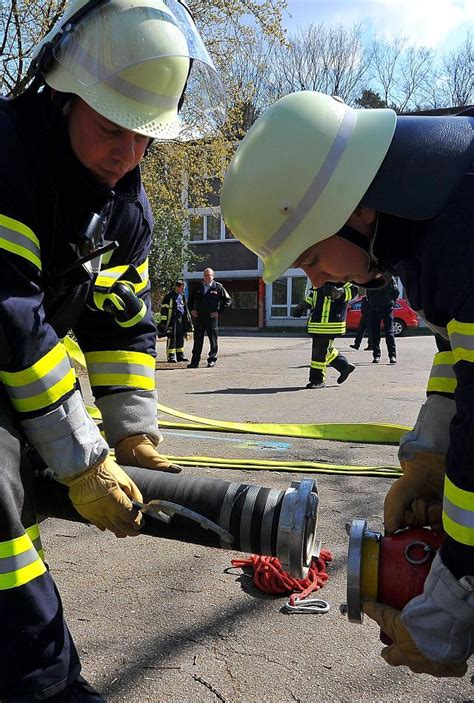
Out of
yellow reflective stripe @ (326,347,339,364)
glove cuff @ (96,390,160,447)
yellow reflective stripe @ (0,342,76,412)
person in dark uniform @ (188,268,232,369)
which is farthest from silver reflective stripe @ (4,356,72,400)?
person in dark uniform @ (188,268,232,369)

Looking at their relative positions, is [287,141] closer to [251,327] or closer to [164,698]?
[164,698]

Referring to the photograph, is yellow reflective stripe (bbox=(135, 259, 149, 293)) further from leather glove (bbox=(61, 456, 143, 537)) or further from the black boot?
the black boot

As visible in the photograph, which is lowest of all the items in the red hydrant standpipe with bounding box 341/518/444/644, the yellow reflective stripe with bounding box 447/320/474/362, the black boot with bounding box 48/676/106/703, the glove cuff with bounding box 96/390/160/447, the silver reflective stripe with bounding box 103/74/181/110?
the black boot with bounding box 48/676/106/703

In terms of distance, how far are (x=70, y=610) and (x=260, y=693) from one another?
2.70 feet

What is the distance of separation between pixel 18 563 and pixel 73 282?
0.86 metres

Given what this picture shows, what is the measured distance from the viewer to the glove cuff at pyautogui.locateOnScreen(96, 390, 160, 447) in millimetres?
2285

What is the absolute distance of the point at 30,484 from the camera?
1.72m

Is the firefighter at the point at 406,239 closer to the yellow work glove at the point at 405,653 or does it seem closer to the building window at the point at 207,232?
the yellow work glove at the point at 405,653

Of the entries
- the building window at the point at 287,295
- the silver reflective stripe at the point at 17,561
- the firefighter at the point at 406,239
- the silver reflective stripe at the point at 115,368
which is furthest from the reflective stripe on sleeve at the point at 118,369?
the building window at the point at 287,295

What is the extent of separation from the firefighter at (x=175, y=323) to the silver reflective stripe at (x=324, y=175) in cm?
1007

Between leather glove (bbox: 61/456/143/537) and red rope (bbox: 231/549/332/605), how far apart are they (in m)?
0.72

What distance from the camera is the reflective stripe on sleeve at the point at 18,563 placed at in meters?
1.54

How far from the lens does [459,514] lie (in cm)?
136

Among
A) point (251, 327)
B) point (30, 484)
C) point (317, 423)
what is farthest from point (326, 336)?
point (251, 327)
